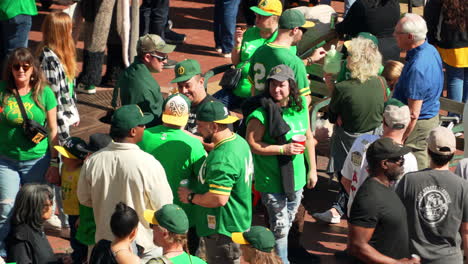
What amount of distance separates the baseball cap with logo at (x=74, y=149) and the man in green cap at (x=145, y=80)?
864 mm

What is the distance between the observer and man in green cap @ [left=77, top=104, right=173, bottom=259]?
6.77 metres

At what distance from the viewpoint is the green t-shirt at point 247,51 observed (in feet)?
31.5

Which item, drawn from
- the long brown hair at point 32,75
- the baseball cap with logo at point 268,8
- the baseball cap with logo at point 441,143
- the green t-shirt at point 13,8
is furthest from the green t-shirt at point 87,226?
the green t-shirt at point 13,8

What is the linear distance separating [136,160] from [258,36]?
3.45m

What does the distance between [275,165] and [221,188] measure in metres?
1.02

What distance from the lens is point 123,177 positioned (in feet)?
22.3

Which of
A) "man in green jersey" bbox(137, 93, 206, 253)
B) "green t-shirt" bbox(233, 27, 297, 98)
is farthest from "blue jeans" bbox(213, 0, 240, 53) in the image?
"man in green jersey" bbox(137, 93, 206, 253)

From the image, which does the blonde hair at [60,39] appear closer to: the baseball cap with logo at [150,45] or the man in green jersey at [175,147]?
the baseball cap with logo at [150,45]

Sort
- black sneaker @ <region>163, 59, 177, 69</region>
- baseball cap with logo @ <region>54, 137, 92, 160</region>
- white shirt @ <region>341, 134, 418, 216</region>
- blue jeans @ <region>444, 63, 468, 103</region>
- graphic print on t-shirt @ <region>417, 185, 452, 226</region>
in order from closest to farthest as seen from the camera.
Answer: graphic print on t-shirt @ <region>417, 185, 452, 226</region> → white shirt @ <region>341, 134, 418, 216</region> → baseball cap with logo @ <region>54, 137, 92, 160</region> → blue jeans @ <region>444, 63, 468, 103</region> → black sneaker @ <region>163, 59, 177, 69</region>

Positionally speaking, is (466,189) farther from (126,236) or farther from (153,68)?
(153,68)

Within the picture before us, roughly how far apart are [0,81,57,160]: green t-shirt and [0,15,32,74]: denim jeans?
3.09 metres

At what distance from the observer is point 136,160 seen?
6754mm

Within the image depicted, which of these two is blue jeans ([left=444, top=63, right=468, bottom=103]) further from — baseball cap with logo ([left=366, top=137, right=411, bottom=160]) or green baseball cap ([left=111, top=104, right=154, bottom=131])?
green baseball cap ([left=111, top=104, right=154, bottom=131])

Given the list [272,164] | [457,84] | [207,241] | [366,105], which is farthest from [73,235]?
[457,84]
